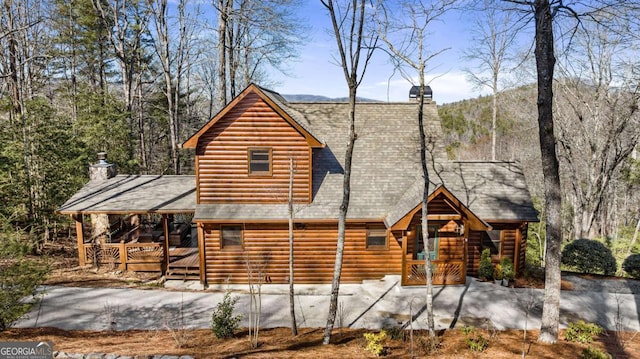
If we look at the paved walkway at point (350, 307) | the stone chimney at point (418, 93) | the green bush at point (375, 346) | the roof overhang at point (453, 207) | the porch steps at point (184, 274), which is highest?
the stone chimney at point (418, 93)

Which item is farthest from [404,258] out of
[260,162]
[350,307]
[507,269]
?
[260,162]

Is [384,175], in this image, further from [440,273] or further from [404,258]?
[440,273]

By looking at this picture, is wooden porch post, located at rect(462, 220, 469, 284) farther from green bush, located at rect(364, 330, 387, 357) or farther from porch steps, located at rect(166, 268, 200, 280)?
porch steps, located at rect(166, 268, 200, 280)

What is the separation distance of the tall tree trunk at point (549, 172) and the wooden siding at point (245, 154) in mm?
7826

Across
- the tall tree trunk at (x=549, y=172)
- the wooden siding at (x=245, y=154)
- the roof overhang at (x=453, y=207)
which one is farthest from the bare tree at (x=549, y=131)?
the wooden siding at (x=245, y=154)

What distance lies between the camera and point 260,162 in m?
13.5

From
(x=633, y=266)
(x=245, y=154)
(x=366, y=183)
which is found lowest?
(x=633, y=266)

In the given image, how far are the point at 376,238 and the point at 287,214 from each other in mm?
3635

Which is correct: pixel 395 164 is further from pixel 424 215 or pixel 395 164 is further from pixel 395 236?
pixel 424 215

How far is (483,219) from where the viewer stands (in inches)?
528

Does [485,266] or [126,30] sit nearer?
[485,266]

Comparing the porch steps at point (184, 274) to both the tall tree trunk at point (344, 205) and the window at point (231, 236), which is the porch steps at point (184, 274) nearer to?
the window at point (231, 236)

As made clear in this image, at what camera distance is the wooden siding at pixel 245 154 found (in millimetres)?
13234

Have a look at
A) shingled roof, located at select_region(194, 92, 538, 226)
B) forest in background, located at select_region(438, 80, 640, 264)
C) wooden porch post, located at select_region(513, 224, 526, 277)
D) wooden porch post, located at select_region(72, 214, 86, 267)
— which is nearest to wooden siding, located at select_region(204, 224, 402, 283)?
shingled roof, located at select_region(194, 92, 538, 226)
